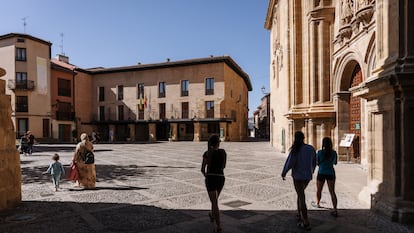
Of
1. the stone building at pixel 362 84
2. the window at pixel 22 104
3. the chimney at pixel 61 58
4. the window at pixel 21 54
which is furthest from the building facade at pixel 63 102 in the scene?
the stone building at pixel 362 84

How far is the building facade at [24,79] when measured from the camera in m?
34.1

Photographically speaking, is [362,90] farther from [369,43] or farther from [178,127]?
[178,127]

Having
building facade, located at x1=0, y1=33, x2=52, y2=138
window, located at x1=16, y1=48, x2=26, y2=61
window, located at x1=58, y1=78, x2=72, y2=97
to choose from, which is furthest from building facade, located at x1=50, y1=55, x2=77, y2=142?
window, located at x1=16, y1=48, x2=26, y2=61

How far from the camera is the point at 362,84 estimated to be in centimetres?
582

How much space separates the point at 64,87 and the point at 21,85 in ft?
18.8

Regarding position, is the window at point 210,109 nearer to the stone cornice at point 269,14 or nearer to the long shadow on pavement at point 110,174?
the stone cornice at point 269,14

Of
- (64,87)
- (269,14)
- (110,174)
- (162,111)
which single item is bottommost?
(110,174)

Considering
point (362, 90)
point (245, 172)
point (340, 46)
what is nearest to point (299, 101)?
point (340, 46)

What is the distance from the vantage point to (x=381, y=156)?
5.29 meters

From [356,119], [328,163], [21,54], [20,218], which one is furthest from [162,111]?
[328,163]

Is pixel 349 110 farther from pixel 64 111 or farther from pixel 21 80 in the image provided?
pixel 64 111

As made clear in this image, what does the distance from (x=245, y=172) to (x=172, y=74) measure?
30047 millimetres

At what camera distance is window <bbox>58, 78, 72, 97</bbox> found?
3863 centimetres

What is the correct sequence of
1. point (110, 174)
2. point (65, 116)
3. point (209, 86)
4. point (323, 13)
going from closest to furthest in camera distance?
point (110, 174), point (323, 13), point (209, 86), point (65, 116)
